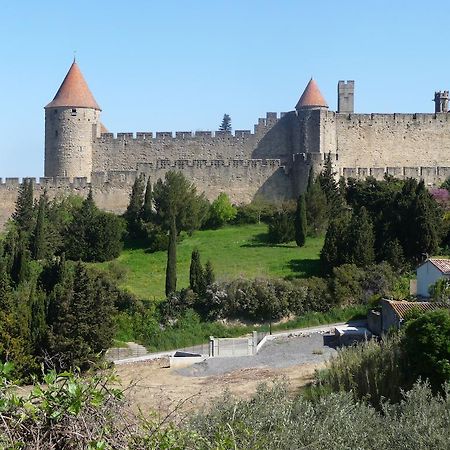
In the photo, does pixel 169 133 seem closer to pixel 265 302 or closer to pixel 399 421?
pixel 265 302

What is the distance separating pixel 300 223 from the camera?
31.9 metres

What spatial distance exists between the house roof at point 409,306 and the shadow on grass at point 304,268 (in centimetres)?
580

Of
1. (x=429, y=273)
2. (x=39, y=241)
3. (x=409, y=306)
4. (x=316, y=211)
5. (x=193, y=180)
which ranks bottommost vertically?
(x=409, y=306)

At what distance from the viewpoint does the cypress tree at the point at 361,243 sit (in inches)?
1114

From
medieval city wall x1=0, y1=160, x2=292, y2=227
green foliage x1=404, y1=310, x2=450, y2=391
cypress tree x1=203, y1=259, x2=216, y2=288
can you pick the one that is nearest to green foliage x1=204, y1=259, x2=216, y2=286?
cypress tree x1=203, y1=259, x2=216, y2=288

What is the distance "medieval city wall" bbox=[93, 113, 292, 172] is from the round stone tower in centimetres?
114

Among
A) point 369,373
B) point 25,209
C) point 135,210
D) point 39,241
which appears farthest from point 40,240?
point 369,373

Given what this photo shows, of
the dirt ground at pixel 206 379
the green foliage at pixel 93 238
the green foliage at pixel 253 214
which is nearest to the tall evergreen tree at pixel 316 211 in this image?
the green foliage at pixel 253 214

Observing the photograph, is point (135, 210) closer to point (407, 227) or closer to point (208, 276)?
point (208, 276)

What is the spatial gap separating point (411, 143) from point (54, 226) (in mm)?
17769

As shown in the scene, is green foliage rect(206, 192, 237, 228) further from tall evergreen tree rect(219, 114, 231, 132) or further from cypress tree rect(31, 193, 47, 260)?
tall evergreen tree rect(219, 114, 231, 132)

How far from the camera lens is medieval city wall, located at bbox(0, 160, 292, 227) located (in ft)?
123

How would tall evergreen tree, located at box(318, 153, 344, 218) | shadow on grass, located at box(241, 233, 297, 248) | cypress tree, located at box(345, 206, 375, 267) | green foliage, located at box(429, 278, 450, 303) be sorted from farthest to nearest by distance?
tall evergreen tree, located at box(318, 153, 344, 218), shadow on grass, located at box(241, 233, 297, 248), cypress tree, located at box(345, 206, 375, 267), green foliage, located at box(429, 278, 450, 303)

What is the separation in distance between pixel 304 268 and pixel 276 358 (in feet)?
23.4
